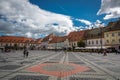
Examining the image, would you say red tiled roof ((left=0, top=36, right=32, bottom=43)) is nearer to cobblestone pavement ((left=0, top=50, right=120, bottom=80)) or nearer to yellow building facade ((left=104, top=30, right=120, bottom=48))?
yellow building facade ((left=104, top=30, right=120, bottom=48))

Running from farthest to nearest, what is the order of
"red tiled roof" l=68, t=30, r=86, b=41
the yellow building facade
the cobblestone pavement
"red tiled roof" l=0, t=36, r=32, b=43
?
"red tiled roof" l=0, t=36, r=32, b=43, "red tiled roof" l=68, t=30, r=86, b=41, the yellow building facade, the cobblestone pavement

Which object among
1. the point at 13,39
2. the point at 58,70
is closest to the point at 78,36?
the point at 13,39

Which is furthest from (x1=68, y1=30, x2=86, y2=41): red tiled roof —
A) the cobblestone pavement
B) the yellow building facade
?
the cobblestone pavement

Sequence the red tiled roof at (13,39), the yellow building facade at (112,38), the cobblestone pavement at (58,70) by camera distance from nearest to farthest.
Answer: the cobblestone pavement at (58,70), the yellow building facade at (112,38), the red tiled roof at (13,39)

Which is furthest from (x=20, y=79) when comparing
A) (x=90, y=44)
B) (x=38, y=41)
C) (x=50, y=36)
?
(x=38, y=41)

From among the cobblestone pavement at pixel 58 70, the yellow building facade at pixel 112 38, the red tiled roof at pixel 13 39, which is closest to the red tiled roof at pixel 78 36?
the yellow building facade at pixel 112 38

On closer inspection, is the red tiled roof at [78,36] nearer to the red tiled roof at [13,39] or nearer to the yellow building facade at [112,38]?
the yellow building facade at [112,38]

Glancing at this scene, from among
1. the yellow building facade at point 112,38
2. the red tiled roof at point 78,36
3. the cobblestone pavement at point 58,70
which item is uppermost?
the red tiled roof at point 78,36

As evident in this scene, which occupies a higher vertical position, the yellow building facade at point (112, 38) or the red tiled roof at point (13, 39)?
the red tiled roof at point (13, 39)

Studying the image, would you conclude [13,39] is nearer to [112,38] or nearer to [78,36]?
[78,36]

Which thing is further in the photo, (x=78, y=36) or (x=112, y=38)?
(x=78, y=36)

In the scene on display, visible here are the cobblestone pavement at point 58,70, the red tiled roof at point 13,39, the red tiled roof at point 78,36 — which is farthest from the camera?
the red tiled roof at point 13,39

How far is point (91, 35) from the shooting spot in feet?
273

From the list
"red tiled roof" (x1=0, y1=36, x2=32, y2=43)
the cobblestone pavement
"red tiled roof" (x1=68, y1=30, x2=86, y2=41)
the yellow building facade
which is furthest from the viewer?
"red tiled roof" (x1=0, y1=36, x2=32, y2=43)
